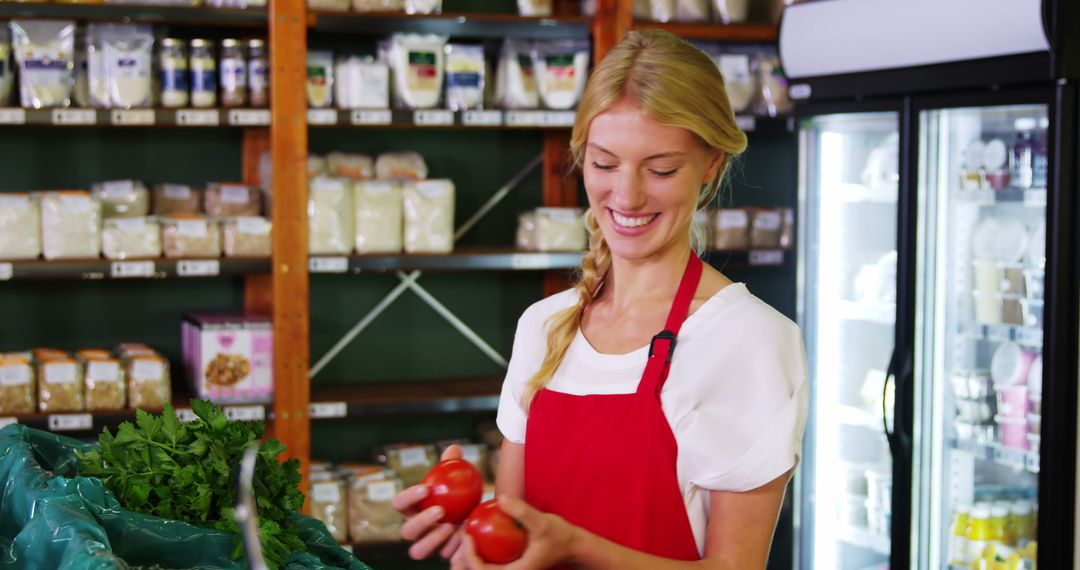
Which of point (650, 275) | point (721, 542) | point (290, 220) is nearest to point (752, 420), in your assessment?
point (721, 542)

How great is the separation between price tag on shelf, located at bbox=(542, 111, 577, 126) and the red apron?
91.9 inches

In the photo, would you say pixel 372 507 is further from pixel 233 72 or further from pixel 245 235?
pixel 233 72

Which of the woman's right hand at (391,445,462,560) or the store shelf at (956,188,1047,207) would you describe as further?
the store shelf at (956,188,1047,207)

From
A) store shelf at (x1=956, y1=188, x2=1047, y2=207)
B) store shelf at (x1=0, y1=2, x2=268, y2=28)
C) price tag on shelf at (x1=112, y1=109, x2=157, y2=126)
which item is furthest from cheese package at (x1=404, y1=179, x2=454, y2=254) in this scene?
store shelf at (x1=956, y1=188, x2=1047, y2=207)

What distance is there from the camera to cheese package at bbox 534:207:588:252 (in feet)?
13.6

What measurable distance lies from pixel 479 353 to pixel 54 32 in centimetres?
187

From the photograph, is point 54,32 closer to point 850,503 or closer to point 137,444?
point 137,444

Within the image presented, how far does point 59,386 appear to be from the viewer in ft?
12.0

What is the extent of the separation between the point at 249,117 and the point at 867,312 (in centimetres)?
207

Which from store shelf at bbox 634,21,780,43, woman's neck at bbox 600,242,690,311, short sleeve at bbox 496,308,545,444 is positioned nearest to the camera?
woman's neck at bbox 600,242,690,311

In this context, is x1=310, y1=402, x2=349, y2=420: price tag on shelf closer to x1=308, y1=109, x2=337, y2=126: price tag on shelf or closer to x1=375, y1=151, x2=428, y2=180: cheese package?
x1=375, y1=151, x2=428, y2=180: cheese package

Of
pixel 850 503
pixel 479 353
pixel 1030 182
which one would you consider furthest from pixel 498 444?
pixel 1030 182

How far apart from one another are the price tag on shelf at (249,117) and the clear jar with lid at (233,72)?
75mm

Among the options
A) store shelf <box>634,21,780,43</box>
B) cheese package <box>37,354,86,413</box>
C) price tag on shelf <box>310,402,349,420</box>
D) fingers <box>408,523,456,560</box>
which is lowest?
price tag on shelf <box>310,402,349,420</box>
